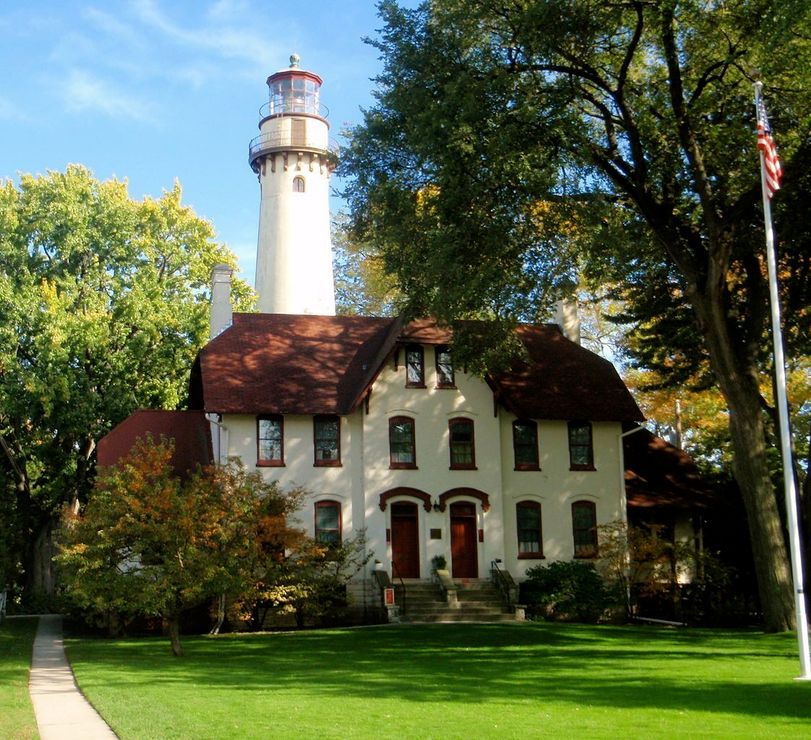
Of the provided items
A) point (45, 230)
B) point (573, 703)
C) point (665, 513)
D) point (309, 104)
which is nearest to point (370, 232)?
point (573, 703)

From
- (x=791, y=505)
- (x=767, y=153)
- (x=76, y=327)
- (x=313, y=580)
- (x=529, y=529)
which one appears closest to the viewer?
(x=791, y=505)

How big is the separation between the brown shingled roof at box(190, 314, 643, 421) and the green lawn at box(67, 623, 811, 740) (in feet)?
28.3

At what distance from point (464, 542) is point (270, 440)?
6.80 meters

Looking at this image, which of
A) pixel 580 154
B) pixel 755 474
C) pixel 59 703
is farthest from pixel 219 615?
pixel 580 154

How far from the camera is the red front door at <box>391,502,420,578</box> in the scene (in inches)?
1270

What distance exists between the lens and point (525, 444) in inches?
1350

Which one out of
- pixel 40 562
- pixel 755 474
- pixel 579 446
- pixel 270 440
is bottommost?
pixel 40 562

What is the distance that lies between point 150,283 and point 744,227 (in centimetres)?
2294

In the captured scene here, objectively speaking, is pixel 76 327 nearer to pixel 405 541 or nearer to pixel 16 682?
pixel 405 541

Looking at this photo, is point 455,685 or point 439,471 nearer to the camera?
point 455,685

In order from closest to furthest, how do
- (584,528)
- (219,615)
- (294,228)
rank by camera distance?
(219,615), (584,528), (294,228)

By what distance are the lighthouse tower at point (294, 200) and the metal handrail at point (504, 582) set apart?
1550 centimetres

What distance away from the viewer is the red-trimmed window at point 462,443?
3316 cm

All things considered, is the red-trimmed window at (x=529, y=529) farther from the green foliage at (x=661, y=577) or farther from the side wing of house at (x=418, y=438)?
the green foliage at (x=661, y=577)
